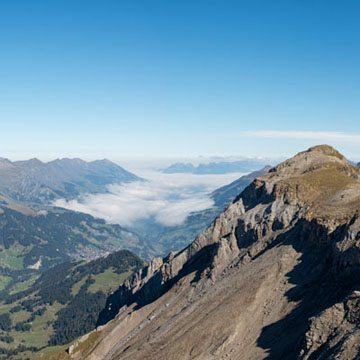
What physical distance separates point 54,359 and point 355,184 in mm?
144463

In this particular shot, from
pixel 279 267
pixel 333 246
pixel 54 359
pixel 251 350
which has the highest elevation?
pixel 333 246

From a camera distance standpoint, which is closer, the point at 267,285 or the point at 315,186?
the point at 267,285

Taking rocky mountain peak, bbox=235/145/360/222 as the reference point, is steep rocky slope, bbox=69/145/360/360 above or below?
below

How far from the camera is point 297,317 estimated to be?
8200 centimetres

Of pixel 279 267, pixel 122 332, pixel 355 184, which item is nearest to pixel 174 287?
pixel 122 332

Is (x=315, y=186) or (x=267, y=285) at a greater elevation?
(x=315, y=186)

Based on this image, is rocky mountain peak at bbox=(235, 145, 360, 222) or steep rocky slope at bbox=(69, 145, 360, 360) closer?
steep rocky slope at bbox=(69, 145, 360, 360)

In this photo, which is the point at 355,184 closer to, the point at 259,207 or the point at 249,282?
the point at 259,207

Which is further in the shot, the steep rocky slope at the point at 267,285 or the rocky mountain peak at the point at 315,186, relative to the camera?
the rocky mountain peak at the point at 315,186

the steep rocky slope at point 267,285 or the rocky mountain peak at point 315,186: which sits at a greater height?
the rocky mountain peak at point 315,186

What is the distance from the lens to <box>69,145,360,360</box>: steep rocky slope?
246 feet

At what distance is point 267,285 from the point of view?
325ft

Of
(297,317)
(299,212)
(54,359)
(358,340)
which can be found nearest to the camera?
(358,340)

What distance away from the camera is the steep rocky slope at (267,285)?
7494 centimetres
